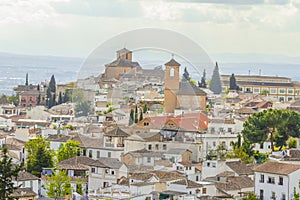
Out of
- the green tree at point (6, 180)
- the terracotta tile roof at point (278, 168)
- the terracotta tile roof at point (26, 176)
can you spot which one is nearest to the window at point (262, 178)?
the terracotta tile roof at point (278, 168)

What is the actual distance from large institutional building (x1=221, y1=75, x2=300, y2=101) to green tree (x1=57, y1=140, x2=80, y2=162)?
4050 centimetres

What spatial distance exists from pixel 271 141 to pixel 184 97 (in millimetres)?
4392

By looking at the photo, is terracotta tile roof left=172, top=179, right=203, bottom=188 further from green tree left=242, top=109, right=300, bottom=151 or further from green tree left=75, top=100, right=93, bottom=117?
green tree left=75, top=100, right=93, bottom=117

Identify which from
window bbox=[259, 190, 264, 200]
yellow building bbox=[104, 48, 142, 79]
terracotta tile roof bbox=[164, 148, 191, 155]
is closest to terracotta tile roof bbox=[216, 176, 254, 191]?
window bbox=[259, 190, 264, 200]

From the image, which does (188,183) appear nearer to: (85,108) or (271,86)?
(85,108)

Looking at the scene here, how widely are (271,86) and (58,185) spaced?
51.6 metres

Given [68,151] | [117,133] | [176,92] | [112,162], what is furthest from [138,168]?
[176,92]

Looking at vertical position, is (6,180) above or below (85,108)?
below

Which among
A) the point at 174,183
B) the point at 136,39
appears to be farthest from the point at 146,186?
the point at 136,39

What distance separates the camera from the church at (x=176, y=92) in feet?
100

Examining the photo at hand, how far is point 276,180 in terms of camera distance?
19953mm

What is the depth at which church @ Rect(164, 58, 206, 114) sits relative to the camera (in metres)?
30.5

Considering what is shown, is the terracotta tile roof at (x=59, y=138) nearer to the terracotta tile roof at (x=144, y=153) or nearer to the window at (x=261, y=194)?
the terracotta tile roof at (x=144, y=153)

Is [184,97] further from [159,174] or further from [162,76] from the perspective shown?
[159,174]
